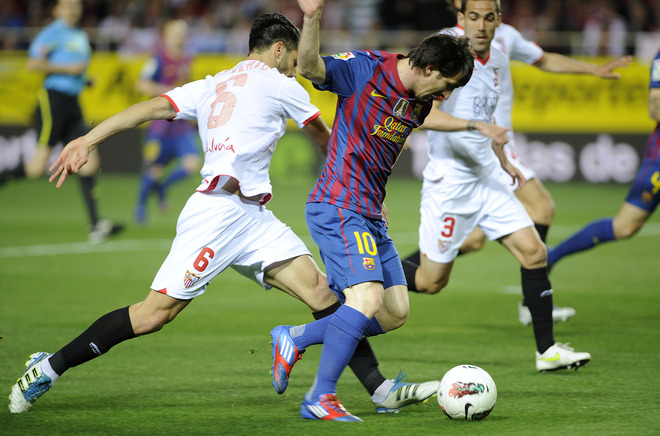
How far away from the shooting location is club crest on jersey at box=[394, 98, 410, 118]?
4.80m

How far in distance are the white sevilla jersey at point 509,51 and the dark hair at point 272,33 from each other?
2182 mm

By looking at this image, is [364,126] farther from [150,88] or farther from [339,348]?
[150,88]

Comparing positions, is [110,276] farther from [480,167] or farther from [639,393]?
[639,393]

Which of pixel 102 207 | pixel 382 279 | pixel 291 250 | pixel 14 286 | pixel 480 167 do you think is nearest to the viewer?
pixel 382 279

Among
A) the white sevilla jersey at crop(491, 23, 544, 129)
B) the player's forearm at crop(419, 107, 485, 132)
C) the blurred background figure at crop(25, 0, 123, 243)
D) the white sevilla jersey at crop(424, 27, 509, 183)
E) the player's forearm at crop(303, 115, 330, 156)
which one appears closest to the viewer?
the player's forearm at crop(303, 115, 330, 156)

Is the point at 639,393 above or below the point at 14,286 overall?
above

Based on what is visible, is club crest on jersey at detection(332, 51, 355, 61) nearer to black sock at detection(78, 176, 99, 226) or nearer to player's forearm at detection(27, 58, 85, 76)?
black sock at detection(78, 176, 99, 226)

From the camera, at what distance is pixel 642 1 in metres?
19.9

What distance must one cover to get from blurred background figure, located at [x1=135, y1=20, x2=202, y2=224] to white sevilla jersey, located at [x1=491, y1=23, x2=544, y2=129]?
22.8ft

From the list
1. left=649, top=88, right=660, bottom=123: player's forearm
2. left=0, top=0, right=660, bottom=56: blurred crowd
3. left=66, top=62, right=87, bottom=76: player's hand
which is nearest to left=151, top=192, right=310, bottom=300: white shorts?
left=649, top=88, right=660, bottom=123: player's forearm

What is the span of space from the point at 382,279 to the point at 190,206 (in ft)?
3.51

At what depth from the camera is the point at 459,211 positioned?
640cm

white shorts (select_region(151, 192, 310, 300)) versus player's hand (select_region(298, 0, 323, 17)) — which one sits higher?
player's hand (select_region(298, 0, 323, 17))

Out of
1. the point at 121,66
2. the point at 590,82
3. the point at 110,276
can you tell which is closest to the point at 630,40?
the point at 590,82
